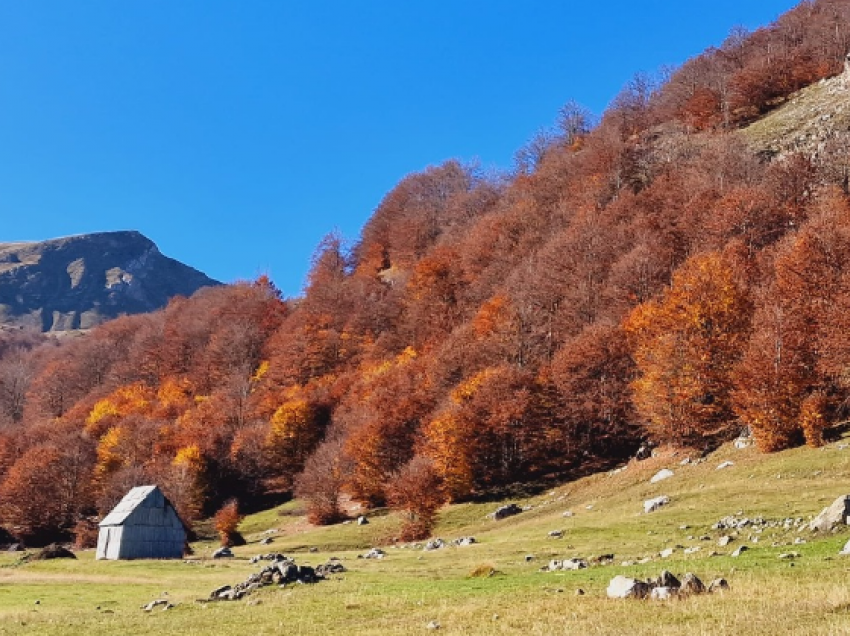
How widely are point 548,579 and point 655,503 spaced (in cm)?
2362

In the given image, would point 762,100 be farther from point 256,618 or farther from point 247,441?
point 256,618

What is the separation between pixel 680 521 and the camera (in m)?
40.9

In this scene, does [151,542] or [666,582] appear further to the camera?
[151,542]

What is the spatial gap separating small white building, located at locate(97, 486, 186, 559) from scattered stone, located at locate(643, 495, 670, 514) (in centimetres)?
5352

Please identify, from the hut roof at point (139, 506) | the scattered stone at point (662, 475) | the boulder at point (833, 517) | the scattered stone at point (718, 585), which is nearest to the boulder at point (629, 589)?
the scattered stone at point (718, 585)

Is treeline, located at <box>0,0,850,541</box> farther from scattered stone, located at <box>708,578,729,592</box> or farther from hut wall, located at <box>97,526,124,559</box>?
scattered stone, located at <box>708,578,729,592</box>

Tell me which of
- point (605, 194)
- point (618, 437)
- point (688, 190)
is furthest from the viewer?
point (605, 194)

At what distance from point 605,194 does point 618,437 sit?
63.5 m

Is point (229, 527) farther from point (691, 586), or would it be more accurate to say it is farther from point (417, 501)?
point (691, 586)

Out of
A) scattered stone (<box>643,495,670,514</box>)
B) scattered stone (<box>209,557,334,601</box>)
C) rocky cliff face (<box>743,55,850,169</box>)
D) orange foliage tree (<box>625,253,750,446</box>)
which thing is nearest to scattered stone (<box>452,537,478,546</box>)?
scattered stone (<box>643,495,670,514</box>)

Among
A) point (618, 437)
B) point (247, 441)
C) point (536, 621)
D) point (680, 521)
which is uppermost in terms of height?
point (247, 441)

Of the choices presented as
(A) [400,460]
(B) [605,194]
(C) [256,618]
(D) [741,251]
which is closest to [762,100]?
(B) [605,194]

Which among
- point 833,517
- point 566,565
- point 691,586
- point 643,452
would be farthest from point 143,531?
point 691,586

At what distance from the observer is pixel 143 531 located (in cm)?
7819
